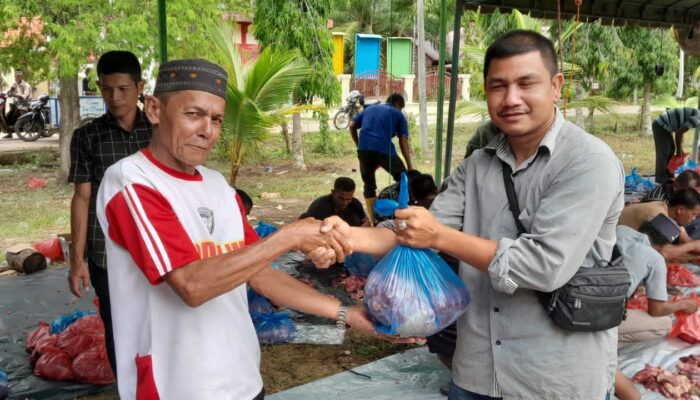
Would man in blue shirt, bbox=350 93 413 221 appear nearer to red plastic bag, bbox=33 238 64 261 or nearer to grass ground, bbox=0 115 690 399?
grass ground, bbox=0 115 690 399

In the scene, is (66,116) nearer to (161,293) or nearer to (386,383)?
(386,383)

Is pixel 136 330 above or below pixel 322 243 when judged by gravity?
below

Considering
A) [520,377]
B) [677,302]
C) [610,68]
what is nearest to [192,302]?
[520,377]

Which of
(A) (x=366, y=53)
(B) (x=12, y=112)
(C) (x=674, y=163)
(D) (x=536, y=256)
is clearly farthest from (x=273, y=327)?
(A) (x=366, y=53)

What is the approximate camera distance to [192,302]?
1.53m

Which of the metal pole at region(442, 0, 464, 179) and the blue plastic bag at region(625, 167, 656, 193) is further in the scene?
the blue plastic bag at region(625, 167, 656, 193)

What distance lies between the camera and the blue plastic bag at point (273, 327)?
447cm

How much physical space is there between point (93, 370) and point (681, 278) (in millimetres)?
4899

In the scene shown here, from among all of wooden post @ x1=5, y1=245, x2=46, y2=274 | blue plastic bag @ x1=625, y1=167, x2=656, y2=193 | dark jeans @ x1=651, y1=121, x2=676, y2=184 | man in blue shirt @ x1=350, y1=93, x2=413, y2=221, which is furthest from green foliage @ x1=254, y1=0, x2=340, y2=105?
wooden post @ x1=5, y1=245, x2=46, y2=274

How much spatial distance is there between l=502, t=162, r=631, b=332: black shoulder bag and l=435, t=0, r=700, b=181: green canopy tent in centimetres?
511

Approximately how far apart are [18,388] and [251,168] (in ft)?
29.7

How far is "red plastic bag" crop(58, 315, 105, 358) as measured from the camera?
3.96 m

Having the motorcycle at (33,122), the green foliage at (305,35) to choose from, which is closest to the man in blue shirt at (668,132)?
the green foliage at (305,35)

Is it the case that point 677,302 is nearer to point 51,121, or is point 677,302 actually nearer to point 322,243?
point 322,243
